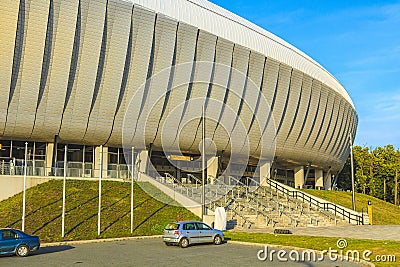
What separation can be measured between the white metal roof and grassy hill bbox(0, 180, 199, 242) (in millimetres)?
18872

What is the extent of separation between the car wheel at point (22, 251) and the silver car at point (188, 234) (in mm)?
6104

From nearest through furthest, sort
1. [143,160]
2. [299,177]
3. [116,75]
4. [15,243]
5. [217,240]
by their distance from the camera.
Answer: [15,243], [217,240], [116,75], [143,160], [299,177]

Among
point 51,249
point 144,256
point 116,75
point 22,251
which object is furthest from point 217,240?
point 116,75

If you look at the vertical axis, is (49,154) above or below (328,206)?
above

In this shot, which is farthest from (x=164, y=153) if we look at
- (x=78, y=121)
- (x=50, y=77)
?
(x=50, y=77)

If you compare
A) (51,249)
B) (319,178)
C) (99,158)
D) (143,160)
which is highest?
(99,158)

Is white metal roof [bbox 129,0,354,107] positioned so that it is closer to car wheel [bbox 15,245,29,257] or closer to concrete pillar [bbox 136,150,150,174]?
concrete pillar [bbox 136,150,150,174]

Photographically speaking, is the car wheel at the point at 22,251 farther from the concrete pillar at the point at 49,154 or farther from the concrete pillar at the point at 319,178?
the concrete pillar at the point at 319,178

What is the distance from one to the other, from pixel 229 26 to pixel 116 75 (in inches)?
598

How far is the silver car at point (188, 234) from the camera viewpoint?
21922 millimetres

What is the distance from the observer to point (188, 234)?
2219 cm

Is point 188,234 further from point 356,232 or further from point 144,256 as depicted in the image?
point 356,232

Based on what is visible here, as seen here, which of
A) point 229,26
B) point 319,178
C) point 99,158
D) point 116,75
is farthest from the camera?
point 319,178

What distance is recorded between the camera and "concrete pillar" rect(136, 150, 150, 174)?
4806 centimetres
